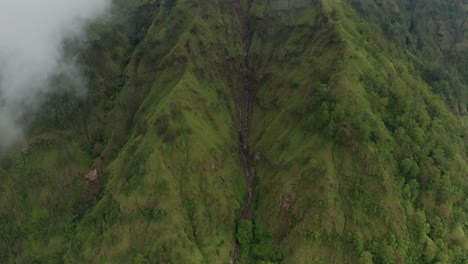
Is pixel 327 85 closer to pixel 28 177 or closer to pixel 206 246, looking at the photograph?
pixel 206 246

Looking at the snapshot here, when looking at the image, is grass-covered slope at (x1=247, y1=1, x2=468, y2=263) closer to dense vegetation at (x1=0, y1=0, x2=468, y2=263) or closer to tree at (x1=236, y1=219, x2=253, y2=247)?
dense vegetation at (x1=0, y1=0, x2=468, y2=263)

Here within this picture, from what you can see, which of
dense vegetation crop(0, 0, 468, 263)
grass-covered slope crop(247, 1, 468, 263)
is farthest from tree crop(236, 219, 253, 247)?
grass-covered slope crop(247, 1, 468, 263)

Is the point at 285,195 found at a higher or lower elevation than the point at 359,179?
higher

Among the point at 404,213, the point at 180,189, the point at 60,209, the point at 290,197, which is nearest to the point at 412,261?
the point at 404,213

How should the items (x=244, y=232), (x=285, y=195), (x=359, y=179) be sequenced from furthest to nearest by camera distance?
Result: (x=244, y=232)
(x=285, y=195)
(x=359, y=179)

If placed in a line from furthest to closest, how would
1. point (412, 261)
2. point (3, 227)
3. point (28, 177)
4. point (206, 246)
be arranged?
point (28, 177) < point (3, 227) < point (206, 246) < point (412, 261)

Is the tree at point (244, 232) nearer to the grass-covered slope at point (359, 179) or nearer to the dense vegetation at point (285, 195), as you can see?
the dense vegetation at point (285, 195)

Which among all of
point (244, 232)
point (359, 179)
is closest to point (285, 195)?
point (244, 232)

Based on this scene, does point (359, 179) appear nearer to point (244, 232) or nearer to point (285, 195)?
point (285, 195)

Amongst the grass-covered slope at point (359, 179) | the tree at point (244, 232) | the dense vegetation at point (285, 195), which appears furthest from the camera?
the tree at point (244, 232)

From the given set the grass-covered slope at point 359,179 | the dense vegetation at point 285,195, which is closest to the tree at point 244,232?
the dense vegetation at point 285,195

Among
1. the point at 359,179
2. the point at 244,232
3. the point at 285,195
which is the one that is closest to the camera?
the point at 359,179
